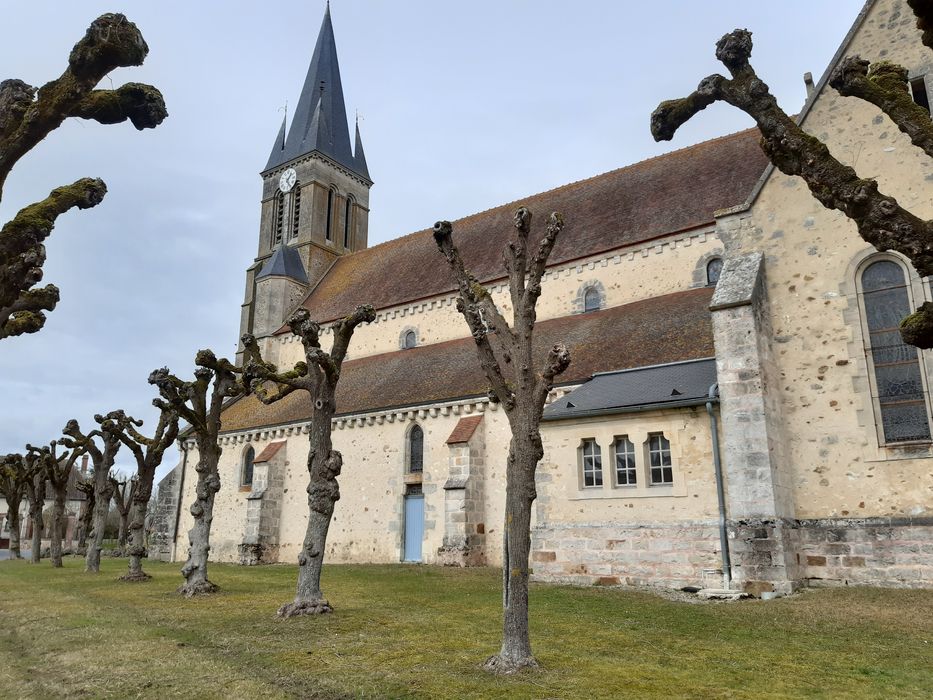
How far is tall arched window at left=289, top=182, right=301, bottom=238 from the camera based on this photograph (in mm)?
37156

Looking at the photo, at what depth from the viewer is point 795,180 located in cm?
1307

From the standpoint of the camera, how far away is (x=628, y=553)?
12.8 meters

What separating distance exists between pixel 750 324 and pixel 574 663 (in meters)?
7.48

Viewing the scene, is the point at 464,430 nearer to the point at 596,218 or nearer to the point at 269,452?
the point at 269,452

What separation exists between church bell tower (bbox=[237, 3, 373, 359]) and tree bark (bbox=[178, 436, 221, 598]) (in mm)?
17337

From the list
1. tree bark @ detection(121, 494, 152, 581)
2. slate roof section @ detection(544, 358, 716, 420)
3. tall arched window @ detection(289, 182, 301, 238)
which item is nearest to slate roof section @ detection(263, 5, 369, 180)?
tall arched window @ detection(289, 182, 301, 238)

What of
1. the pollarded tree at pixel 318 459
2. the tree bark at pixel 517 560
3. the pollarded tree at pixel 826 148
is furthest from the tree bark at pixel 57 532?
the pollarded tree at pixel 826 148

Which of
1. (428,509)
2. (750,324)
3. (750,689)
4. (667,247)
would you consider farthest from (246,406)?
(750,689)

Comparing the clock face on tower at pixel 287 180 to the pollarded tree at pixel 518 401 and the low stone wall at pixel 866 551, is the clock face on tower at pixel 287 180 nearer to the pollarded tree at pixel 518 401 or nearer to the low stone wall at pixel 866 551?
the pollarded tree at pixel 518 401

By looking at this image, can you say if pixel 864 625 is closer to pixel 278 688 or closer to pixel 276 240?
pixel 278 688

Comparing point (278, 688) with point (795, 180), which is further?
point (795, 180)

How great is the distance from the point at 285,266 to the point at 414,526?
684 inches

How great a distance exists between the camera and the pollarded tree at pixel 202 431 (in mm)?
13414

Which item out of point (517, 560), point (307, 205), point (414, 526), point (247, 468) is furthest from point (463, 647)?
point (307, 205)
